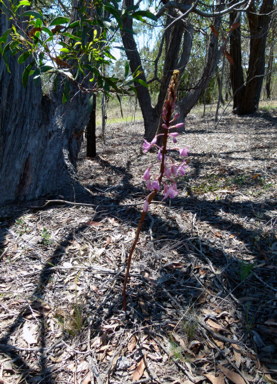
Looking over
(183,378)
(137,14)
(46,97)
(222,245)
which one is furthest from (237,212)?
(46,97)

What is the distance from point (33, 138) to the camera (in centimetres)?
290

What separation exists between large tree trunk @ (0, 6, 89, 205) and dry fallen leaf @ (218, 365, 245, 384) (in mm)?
2302

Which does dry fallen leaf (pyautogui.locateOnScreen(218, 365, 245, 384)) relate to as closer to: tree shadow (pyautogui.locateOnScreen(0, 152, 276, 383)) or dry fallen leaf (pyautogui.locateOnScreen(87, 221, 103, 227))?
tree shadow (pyautogui.locateOnScreen(0, 152, 276, 383))

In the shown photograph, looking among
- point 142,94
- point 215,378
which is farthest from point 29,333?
point 142,94

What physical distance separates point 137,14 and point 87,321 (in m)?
2.02

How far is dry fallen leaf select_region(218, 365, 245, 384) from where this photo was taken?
1275mm

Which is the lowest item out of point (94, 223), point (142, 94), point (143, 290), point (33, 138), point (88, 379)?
point (88, 379)

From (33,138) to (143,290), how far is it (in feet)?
6.80

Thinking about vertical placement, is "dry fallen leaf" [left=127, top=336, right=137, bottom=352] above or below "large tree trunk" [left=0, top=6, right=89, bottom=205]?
below

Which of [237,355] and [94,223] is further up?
[94,223]

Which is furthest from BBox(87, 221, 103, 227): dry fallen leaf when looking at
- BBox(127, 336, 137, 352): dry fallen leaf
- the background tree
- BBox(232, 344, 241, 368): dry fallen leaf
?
BBox(232, 344, 241, 368): dry fallen leaf

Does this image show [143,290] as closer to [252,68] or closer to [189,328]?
[189,328]

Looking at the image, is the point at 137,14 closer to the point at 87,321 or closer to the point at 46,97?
the point at 46,97

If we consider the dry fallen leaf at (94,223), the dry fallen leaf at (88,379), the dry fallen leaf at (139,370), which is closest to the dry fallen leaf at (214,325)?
the dry fallen leaf at (139,370)
